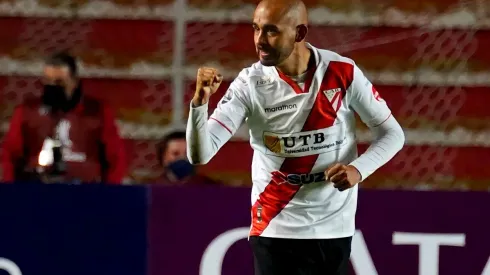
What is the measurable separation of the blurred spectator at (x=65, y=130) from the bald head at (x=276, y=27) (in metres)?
1.50

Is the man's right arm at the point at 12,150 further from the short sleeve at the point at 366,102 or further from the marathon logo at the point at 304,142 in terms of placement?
the short sleeve at the point at 366,102

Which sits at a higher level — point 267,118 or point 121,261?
point 267,118

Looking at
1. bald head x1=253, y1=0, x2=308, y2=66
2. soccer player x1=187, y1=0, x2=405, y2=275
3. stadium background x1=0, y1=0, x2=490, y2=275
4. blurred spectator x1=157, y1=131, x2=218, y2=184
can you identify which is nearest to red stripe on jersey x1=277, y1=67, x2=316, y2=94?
soccer player x1=187, y1=0, x2=405, y2=275

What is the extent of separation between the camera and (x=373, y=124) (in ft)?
9.20

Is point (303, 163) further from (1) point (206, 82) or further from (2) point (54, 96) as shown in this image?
(2) point (54, 96)

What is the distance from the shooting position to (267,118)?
2721 mm

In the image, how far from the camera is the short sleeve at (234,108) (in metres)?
2.68

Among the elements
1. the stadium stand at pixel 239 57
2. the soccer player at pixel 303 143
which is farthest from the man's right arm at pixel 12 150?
the soccer player at pixel 303 143

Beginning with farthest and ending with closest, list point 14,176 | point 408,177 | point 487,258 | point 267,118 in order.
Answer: point 408,177 → point 14,176 → point 487,258 → point 267,118

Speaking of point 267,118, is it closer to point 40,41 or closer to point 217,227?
point 217,227

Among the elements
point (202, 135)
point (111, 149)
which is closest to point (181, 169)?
point (111, 149)

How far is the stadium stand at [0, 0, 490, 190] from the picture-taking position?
16.7ft

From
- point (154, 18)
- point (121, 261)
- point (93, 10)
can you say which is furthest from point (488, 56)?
point (121, 261)

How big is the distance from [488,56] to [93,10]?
2.08 meters
